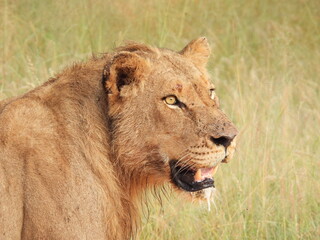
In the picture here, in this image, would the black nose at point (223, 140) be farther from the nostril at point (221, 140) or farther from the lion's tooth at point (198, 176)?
the lion's tooth at point (198, 176)

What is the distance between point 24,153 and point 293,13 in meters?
8.02

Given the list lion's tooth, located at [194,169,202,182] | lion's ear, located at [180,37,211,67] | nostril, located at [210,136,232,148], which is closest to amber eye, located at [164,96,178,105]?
nostril, located at [210,136,232,148]

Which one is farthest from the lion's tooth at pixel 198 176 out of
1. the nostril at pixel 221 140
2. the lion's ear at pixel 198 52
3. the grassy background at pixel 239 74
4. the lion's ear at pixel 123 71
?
the grassy background at pixel 239 74

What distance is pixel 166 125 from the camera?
563 centimetres

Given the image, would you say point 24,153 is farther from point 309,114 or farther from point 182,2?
point 182,2

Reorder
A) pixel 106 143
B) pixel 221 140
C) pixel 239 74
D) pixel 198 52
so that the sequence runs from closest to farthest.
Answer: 1. pixel 221 140
2. pixel 106 143
3. pixel 198 52
4. pixel 239 74

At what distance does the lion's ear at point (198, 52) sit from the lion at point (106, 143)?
28 cm

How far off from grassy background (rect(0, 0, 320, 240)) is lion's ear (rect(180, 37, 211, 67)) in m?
1.07

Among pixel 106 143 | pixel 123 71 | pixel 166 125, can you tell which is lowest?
pixel 106 143

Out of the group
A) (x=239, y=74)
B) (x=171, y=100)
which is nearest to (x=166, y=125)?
(x=171, y=100)

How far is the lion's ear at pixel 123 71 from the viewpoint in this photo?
5590 mm

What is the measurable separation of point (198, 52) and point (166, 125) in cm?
80

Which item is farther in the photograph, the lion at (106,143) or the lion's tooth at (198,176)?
the lion's tooth at (198,176)

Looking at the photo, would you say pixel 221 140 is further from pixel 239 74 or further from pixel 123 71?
pixel 239 74
